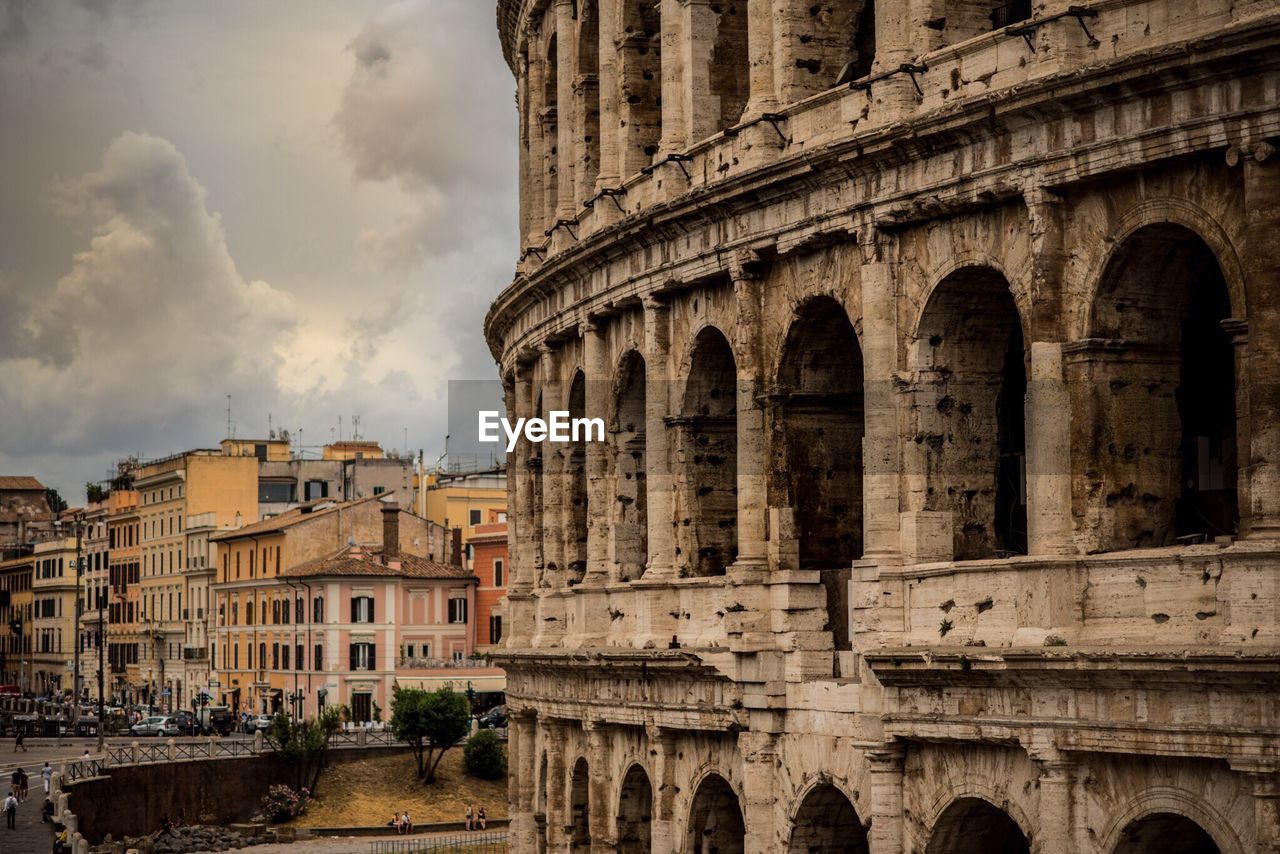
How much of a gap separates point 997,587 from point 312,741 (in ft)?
159

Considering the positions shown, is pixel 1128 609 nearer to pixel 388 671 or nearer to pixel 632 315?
pixel 632 315

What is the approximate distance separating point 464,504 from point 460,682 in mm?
15165

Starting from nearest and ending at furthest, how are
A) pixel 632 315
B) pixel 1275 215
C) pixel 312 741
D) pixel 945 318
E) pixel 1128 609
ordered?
pixel 1275 215 < pixel 1128 609 < pixel 945 318 < pixel 632 315 < pixel 312 741

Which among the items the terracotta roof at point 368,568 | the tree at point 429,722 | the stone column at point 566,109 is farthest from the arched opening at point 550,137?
the terracotta roof at point 368,568

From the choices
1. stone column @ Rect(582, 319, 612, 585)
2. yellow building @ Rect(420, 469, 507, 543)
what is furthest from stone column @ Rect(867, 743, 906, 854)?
yellow building @ Rect(420, 469, 507, 543)

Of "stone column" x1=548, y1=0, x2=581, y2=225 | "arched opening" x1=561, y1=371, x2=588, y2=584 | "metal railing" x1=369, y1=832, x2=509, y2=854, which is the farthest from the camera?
"metal railing" x1=369, y1=832, x2=509, y2=854

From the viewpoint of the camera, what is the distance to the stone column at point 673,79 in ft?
107

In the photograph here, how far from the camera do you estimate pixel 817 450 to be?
1164 inches

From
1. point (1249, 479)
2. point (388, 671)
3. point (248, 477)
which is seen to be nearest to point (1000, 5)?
point (1249, 479)

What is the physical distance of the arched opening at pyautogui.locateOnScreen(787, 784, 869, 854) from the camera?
28.4m

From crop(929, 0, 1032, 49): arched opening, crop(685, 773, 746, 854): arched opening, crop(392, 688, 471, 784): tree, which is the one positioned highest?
crop(929, 0, 1032, 49): arched opening

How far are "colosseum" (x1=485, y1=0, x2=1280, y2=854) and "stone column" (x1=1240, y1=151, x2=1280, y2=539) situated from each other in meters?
0.03

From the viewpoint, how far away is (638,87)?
35250 mm

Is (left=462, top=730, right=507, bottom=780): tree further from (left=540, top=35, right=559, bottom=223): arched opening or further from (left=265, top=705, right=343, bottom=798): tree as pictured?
(left=540, top=35, right=559, bottom=223): arched opening
